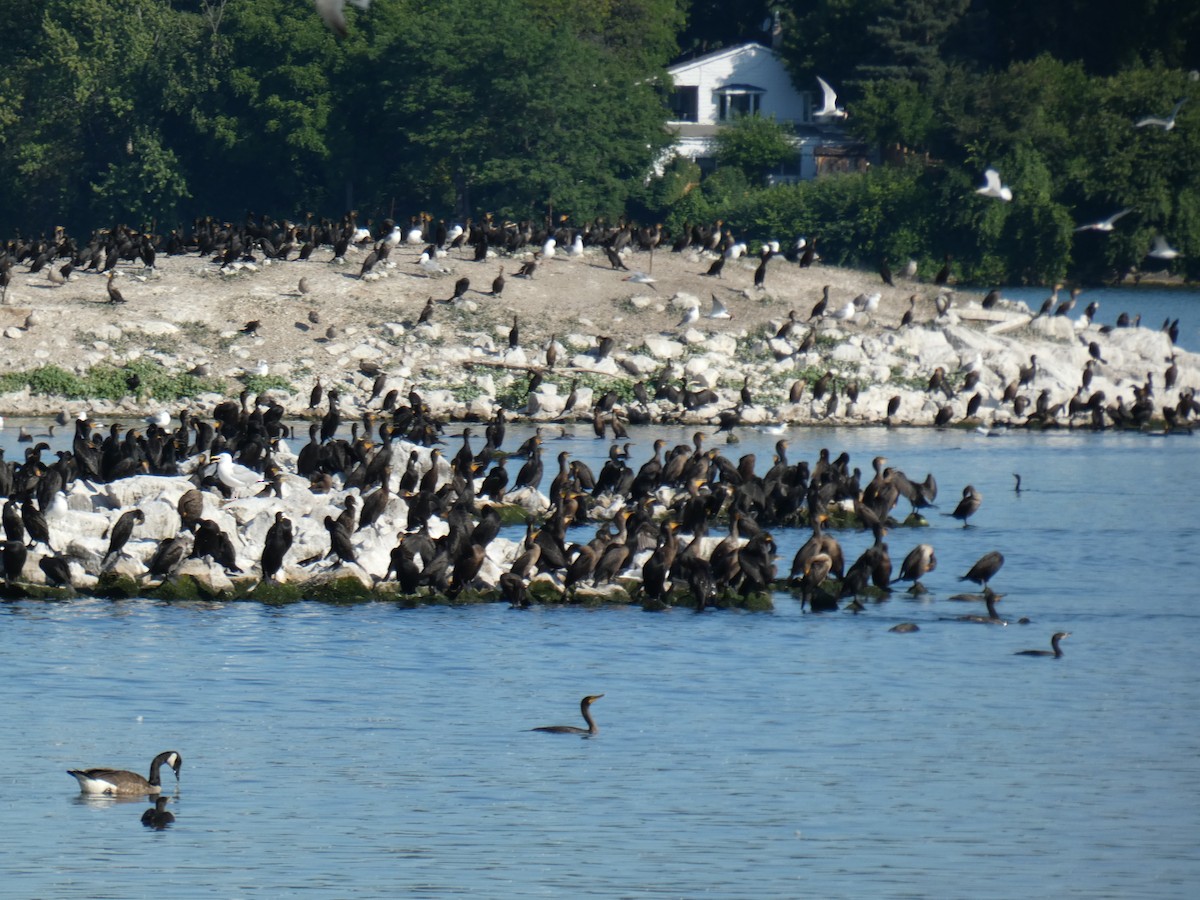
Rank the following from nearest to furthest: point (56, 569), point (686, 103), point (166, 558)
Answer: point (56, 569) → point (166, 558) → point (686, 103)

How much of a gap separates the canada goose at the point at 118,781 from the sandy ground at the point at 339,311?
87.6 ft

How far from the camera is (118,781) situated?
670 inches

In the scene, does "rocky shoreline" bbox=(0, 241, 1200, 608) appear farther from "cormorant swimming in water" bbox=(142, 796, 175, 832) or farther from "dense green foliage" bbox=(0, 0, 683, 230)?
"dense green foliage" bbox=(0, 0, 683, 230)

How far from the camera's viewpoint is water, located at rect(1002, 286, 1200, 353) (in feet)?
228

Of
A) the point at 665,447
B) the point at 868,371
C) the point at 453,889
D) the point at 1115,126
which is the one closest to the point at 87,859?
the point at 453,889

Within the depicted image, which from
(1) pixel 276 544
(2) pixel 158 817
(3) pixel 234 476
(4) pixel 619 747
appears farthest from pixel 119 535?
(2) pixel 158 817

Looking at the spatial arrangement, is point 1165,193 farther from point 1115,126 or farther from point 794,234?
point 794,234

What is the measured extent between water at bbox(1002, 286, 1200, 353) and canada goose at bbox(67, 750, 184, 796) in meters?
52.1

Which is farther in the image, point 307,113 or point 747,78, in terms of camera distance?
point 747,78

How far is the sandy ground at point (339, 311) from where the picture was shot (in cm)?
4491

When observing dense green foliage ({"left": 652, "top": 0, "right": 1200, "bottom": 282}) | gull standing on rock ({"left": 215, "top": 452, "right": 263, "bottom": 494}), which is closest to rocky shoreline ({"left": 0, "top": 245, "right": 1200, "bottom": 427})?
gull standing on rock ({"left": 215, "top": 452, "right": 263, "bottom": 494})

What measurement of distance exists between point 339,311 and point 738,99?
4528 cm

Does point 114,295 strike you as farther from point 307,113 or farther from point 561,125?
point 561,125

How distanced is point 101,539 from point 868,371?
24.1 metres
